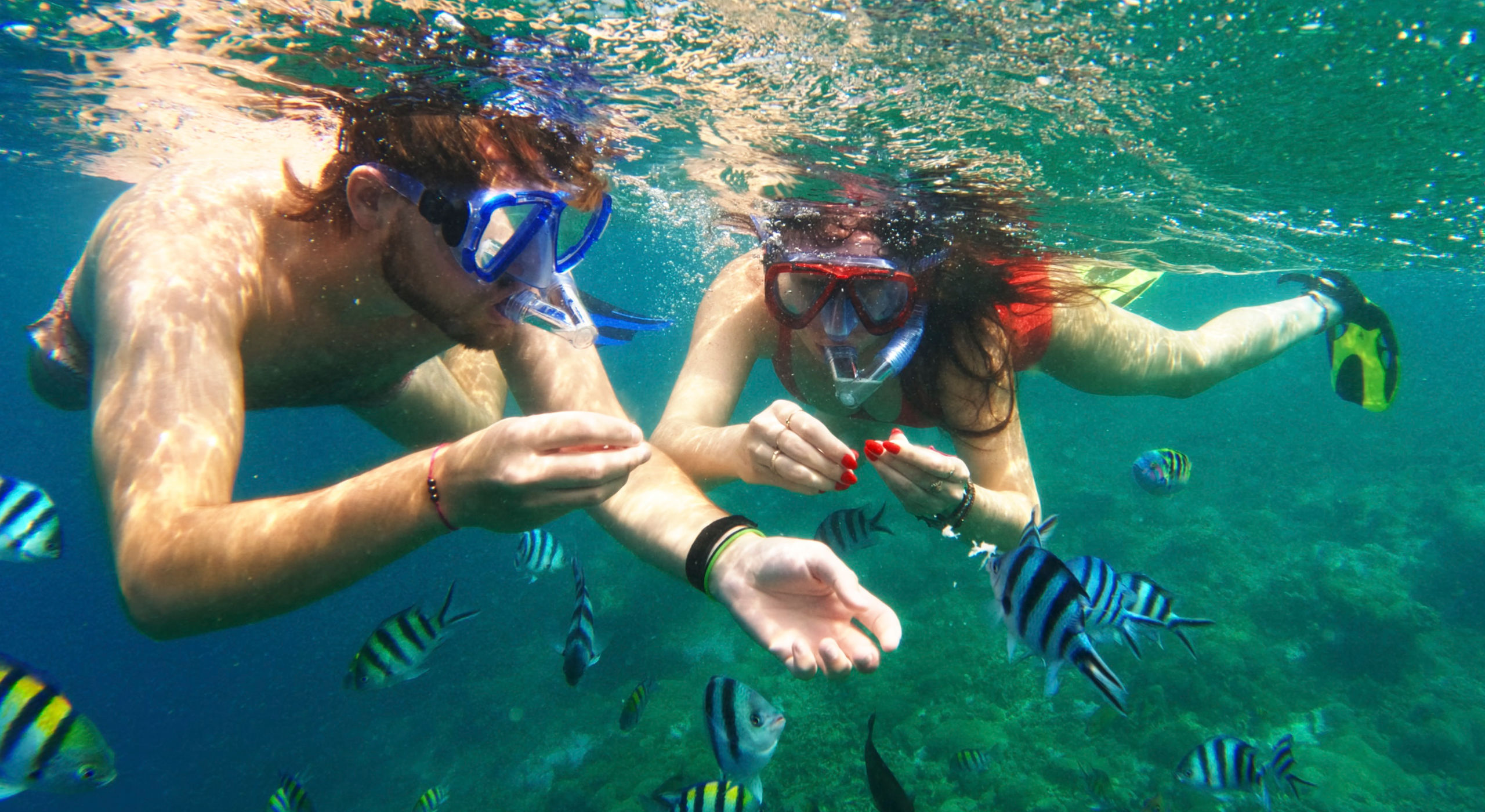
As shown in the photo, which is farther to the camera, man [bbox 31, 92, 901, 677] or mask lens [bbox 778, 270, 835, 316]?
mask lens [bbox 778, 270, 835, 316]

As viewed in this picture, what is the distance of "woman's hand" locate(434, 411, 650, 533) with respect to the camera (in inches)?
63.2

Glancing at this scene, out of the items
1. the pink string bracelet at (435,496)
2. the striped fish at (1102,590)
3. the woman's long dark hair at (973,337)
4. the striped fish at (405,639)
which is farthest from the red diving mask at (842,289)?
the striped fish at (405,639)

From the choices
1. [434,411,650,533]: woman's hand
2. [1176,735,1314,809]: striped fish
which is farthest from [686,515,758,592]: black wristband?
[1176,735,1314,809]: striped fish

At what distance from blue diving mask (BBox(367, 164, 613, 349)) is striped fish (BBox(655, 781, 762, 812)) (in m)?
2.81

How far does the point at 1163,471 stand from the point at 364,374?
24.1 ft

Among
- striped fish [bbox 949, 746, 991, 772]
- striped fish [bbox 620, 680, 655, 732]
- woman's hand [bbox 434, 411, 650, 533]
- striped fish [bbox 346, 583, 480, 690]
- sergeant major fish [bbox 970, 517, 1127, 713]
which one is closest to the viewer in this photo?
woman's hand [bbox 434, 411, 650, 533]

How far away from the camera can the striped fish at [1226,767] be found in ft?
15.2

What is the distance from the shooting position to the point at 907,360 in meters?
3.92

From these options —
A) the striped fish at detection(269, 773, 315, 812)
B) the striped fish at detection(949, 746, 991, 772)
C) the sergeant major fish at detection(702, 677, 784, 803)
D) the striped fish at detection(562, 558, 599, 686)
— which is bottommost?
the striped fish at detection(269, 773, 315, 812)

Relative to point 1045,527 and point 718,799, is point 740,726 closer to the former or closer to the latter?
point 718,799

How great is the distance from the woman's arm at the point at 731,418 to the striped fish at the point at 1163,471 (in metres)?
4.53

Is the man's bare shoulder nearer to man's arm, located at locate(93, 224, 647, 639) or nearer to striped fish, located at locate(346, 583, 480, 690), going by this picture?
man's arm, located at locate(93, 224, 647, 639)

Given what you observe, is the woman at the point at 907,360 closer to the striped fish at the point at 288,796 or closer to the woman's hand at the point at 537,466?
the woman's hand at the point at 537,466

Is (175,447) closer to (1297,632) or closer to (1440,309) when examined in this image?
(1297,632)
